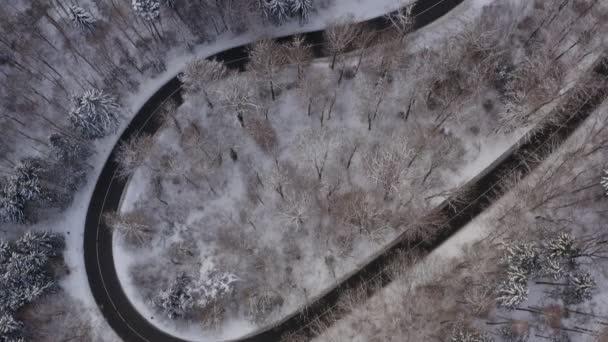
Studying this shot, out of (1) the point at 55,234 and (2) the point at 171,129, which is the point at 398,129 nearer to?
(2) the point at 171,129

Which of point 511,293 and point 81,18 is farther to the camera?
point 81,18

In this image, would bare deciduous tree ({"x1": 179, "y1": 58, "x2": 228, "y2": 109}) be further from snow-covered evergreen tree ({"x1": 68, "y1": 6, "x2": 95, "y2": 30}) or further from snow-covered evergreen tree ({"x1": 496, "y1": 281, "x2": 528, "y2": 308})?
snow-covered evergreen tree ({"x1": 496, "y1": 281, "x2": 528, "y2": 308})

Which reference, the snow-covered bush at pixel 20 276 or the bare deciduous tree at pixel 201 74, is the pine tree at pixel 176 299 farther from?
the bare deciduous tree at pixel 201 74

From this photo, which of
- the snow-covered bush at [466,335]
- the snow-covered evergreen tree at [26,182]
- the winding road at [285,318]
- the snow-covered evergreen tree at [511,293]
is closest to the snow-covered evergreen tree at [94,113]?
the winding road at [285,318]

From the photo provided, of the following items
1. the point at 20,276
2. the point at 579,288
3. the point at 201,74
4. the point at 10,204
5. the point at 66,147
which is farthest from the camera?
the point at 201,74

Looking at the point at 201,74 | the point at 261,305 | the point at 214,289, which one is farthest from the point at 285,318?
the point at 201,74

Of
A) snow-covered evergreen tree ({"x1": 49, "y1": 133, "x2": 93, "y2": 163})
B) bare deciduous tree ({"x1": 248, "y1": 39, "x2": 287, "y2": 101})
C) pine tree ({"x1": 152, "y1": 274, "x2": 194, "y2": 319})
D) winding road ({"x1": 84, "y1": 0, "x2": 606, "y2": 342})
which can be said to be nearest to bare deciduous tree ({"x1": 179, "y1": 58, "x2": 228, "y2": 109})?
winding road ({"x1": 84, "y1": 0, "x2": 606, "y2": 342})

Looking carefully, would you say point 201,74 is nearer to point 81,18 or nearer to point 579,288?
point 81,18
